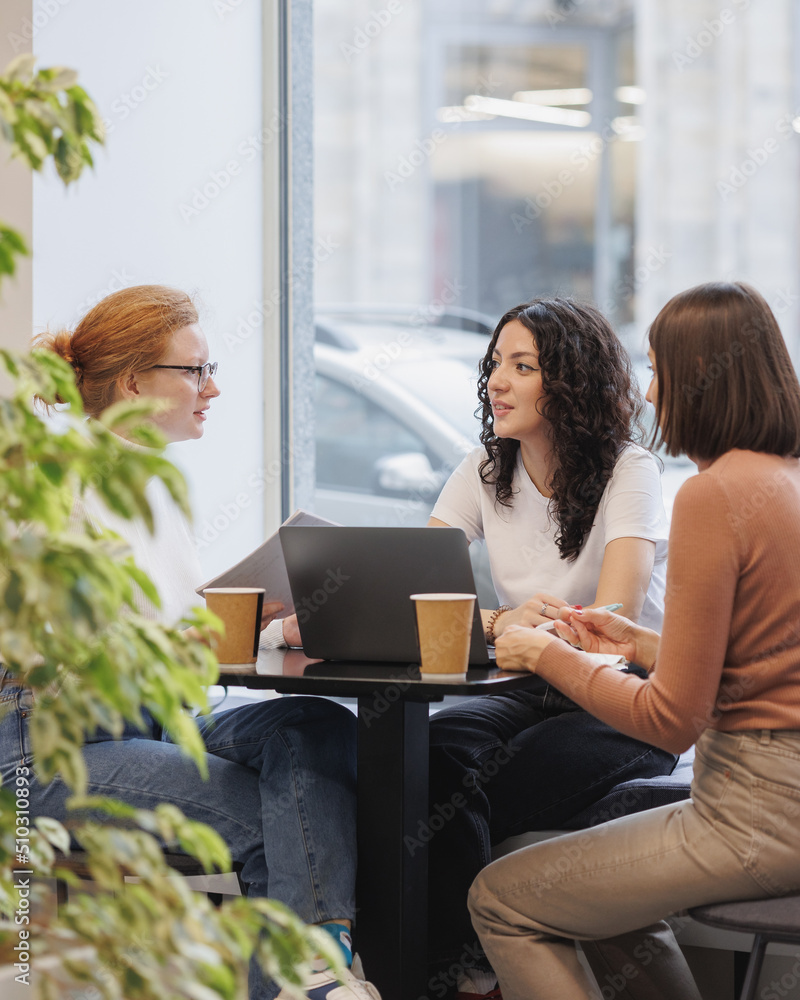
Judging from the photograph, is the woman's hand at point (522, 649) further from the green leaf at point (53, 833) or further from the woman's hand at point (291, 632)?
the green leaf at point (53, 833)

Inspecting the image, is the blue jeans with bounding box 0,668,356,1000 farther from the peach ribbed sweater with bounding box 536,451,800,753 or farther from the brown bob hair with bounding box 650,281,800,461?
the brown bob hair with bounding box 650,281,800,461

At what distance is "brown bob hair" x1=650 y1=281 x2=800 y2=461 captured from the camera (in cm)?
127

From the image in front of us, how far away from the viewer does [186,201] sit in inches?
109

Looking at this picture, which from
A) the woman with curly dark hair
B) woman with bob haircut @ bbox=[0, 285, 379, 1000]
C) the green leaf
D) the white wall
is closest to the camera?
the green leaf

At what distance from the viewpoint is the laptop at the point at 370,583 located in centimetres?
138

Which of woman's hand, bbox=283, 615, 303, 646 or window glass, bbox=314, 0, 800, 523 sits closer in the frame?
woman's hand, bbox=283, 615, 303, 646

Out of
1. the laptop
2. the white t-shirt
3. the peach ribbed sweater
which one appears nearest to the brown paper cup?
the laptop

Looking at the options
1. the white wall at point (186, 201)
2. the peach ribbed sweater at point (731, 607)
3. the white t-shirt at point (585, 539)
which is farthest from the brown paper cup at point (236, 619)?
the white wall at point (186, 201)

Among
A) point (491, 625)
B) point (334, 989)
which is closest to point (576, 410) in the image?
point (491, 625)

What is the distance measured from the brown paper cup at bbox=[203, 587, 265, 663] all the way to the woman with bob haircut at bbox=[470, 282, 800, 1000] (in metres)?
0.33

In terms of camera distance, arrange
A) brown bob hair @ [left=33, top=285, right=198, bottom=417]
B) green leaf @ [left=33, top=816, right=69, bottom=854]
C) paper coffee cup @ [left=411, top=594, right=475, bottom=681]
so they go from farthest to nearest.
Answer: brown bob hair @ [left=33, top=285, right=198, bottom=417] < paper coffee cup @ [left=411, top=594, right=475, bottom=681] < green leaf @ [left=33, top=816, right=69, bottom=854]

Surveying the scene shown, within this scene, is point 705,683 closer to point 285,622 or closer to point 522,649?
point 522,649

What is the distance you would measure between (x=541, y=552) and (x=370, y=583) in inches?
22.5

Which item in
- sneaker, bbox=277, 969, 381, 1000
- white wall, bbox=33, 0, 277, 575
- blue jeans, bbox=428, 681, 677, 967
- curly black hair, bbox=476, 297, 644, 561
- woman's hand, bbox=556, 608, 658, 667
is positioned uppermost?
white wall, bbox=33, 0, 277, 575
